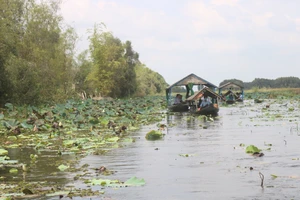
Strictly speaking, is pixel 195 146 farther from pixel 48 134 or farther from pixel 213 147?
pixel 48 134

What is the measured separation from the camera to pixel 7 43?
1190 inches

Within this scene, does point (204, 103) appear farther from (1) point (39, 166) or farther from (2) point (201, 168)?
(1) point (39, 166)

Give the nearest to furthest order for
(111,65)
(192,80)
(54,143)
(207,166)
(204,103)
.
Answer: (207,166) → (54,143) → (204,103) → (192,80) → (111,65)

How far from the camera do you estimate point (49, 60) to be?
4509cm

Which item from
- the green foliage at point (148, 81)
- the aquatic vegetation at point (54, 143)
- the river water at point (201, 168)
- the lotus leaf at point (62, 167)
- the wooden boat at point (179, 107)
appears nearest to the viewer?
the river water at point (201, 168)

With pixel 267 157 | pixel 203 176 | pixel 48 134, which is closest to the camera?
pixel 203 176

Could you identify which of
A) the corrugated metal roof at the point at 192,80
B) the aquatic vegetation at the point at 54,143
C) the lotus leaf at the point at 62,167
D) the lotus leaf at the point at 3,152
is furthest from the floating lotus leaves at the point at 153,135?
the corrugated metal roof at the point at 192,80

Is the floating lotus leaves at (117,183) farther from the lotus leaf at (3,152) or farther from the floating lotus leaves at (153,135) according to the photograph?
the floating lotus leaves at (153,135)

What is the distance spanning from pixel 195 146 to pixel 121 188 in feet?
21.5

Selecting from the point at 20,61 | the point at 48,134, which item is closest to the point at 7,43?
the point at 20,61

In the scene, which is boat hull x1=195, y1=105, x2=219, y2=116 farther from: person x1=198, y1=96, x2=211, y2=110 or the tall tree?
the tall tree

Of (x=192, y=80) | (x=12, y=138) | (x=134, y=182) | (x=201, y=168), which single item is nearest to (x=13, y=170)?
(x=134, y=182)

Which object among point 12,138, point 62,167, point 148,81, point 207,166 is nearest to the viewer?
point 62,167

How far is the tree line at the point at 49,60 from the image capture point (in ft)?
104
